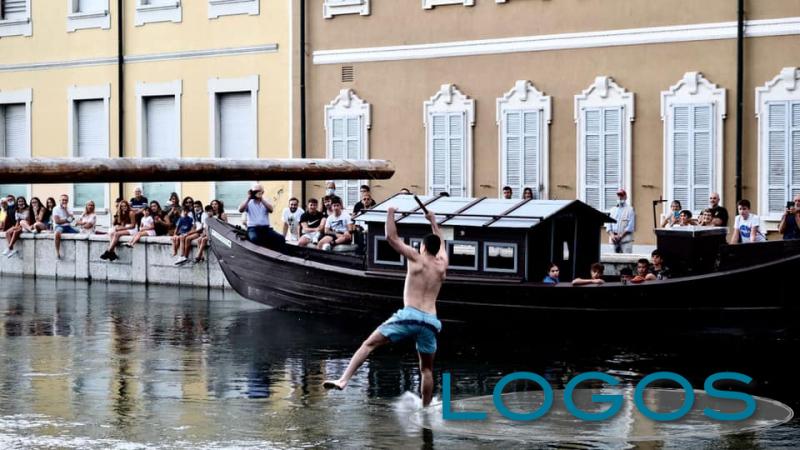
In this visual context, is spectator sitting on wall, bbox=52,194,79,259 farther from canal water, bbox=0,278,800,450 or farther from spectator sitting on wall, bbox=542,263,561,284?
spectator sitting on wall, bbox=542,263,561,284

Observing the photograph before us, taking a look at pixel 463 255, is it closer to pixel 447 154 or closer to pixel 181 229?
pixel 447 154

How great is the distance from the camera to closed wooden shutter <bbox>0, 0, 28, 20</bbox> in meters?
40.6

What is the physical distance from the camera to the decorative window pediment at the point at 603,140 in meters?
29.5

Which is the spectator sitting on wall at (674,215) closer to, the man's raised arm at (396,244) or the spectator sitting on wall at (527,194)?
the spectator sitting on wall at (527,194)

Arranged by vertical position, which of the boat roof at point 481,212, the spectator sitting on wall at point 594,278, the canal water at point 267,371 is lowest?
the canal water at point 267,371

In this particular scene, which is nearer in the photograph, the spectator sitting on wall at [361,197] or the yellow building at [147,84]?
the spectator sitting on wall at [361,197]

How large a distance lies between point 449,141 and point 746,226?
27.4 feet

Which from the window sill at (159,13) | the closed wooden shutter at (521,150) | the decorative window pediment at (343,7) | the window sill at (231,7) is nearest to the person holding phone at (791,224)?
the closed wooden shutter at (521,150)

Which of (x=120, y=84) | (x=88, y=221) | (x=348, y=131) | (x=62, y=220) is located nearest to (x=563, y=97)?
(x=348, y=131)

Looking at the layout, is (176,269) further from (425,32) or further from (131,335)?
(131,335)

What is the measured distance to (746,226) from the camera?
2522 centimetres

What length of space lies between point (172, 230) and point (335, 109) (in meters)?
4.18

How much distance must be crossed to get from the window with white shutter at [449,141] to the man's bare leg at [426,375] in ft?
55.4

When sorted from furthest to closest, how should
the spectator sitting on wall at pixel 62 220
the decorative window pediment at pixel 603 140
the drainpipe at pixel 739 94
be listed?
the spectator sitting on wall at pixel 62 220 → the decorative window pediment at pixel 603 140 → the drainpipe at pixel 739 94
